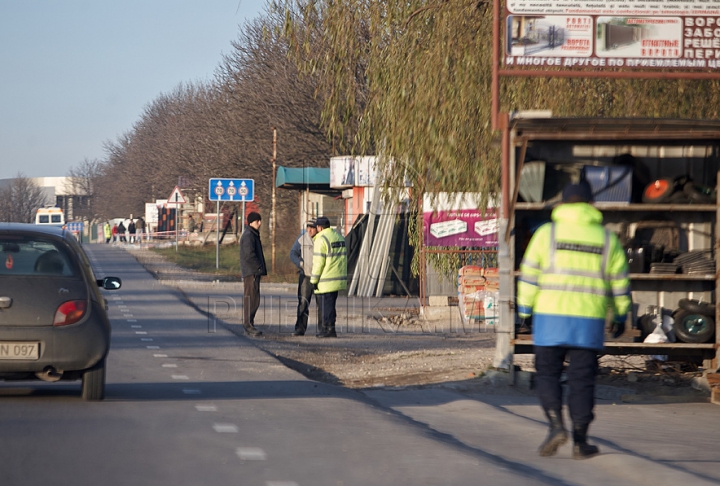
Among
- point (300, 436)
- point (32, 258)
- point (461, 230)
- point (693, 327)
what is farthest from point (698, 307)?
point (461, 230)

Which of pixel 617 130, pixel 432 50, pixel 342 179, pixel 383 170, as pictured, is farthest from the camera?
pixel 342 179

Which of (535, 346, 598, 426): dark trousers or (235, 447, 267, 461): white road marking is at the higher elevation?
(535, 346, 598, 426): dark trousers

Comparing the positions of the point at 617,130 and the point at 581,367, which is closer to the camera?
the point at 581,367

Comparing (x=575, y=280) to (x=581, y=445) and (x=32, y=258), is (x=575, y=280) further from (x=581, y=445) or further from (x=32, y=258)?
(x=32, y=258)

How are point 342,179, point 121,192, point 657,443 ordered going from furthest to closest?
point 121,192, point 342,179, point 657,443

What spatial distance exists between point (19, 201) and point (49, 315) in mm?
116274

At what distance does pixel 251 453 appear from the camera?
6.65 m

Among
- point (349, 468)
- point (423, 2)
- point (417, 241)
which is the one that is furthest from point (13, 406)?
point (417, 241)

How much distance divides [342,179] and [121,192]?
65.6 m

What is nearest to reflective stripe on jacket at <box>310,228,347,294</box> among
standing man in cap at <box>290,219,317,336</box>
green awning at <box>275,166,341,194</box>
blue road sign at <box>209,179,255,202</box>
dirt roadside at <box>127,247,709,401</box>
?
standing man in cap at <box>290,219,317,336</box>

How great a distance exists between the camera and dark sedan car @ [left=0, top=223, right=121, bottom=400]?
8.11m

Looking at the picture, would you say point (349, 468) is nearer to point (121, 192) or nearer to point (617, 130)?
point (617, 130)

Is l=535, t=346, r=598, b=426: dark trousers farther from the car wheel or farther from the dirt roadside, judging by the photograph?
the car wheel

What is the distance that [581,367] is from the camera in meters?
6.59
